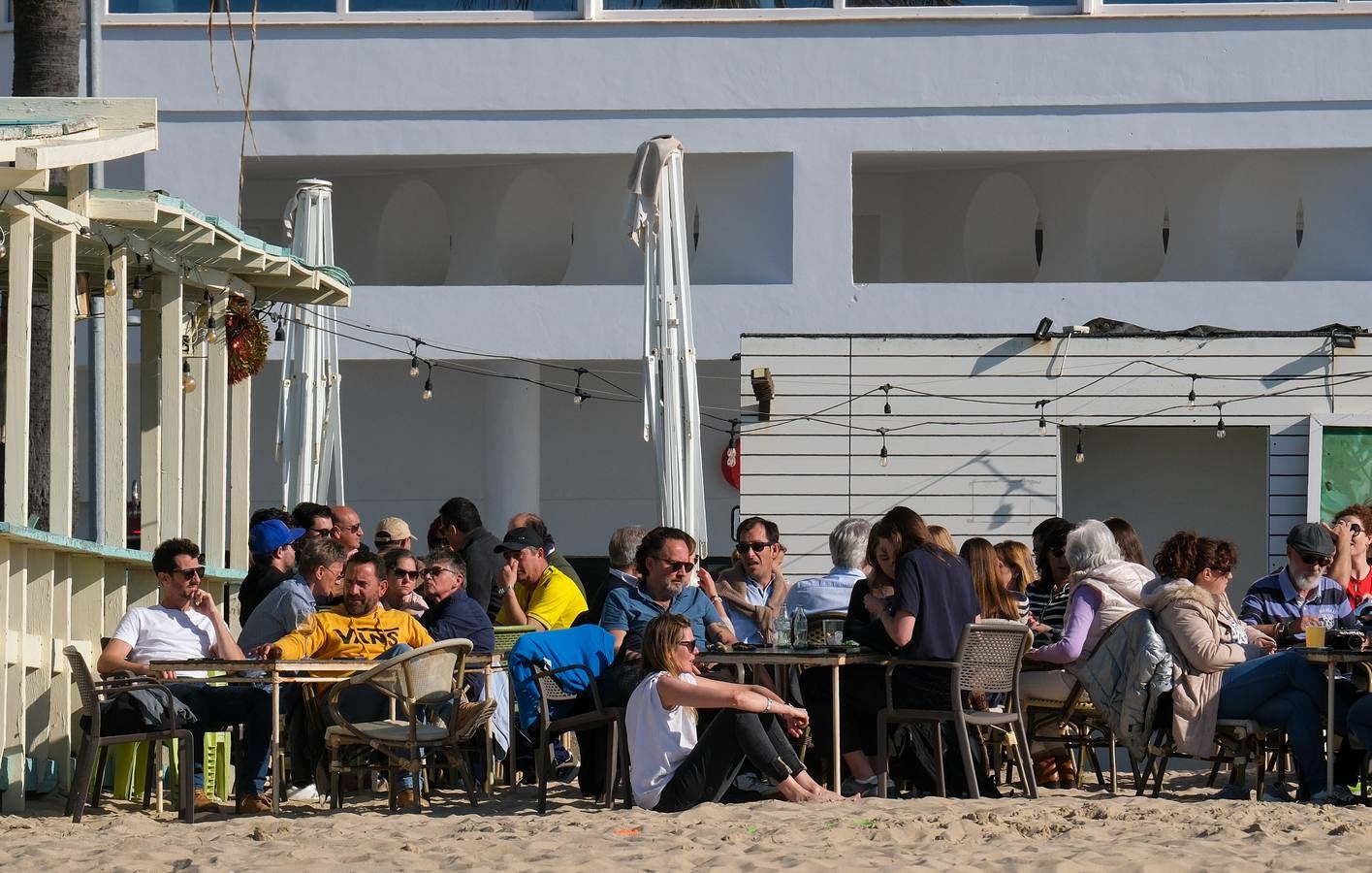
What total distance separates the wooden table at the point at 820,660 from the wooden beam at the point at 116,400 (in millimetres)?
3308

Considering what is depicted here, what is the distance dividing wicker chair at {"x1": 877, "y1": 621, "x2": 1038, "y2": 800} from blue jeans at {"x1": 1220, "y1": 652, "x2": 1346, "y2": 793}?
0.95 metres

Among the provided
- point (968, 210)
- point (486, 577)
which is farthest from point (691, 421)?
point (968, 210)

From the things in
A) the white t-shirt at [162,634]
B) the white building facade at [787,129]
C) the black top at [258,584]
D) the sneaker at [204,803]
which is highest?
the white building facade at [787,129]

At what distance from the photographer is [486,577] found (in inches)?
454

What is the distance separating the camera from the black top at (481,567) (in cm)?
1148

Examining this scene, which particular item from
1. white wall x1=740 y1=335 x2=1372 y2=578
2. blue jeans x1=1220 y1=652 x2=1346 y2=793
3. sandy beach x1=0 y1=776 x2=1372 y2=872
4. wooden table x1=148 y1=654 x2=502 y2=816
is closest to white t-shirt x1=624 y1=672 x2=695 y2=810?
sandy beach x1=0 y1=776 x2=1372 y2=872

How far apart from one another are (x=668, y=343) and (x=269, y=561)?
10.3 ft

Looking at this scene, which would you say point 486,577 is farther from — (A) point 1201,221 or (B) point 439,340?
(A) point 1201,221

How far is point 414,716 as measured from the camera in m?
8.85

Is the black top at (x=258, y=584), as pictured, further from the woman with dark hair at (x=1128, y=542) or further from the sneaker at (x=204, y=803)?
the woman with dark hair at (x=1128, y=542)

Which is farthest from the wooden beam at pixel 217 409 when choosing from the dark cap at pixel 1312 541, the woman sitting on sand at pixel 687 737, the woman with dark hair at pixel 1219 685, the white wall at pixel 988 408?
the white wall at pixel 988 408

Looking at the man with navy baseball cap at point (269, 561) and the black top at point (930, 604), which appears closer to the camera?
the black top at point (930, 604)

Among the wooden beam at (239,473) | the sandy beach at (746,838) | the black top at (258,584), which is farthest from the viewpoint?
the wooden beam at (239,473)

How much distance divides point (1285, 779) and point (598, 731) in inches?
138
